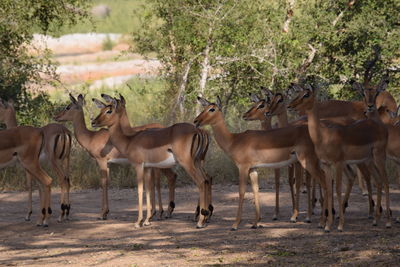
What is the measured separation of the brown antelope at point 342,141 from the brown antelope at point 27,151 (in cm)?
362

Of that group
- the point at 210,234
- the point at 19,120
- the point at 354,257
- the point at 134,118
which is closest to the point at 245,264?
the point at 354,257

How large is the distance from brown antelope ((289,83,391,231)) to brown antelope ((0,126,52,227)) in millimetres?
3621

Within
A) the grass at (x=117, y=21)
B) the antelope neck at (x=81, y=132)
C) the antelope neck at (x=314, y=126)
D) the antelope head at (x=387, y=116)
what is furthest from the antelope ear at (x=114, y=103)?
the grass at (x=117, y=21)

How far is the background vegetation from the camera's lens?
58.9 feet

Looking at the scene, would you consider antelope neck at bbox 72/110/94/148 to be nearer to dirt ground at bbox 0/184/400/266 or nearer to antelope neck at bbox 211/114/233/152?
dirt ground at bbox 0/184/400/266

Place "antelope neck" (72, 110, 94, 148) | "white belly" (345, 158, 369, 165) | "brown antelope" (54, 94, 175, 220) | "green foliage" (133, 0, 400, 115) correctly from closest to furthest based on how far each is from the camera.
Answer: "white belly" (345, 158, 369, 165)
"brown antelope" (54, 94, 175, 220)
"antelope neck" (72, 110, 94, 148)
"green foliage" (133, 0, 400, 115)

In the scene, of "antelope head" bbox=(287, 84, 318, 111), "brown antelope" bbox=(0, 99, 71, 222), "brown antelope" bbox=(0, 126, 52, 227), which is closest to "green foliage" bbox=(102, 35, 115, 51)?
"brown antelope" bbox=(0, 99, 71, 222)

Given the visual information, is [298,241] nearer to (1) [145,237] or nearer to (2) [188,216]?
(1) [145,237]

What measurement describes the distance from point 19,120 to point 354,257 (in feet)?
36.3

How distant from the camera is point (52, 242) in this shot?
10375mm

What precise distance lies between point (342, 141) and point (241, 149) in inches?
53.3

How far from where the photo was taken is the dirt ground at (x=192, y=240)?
28.8ft

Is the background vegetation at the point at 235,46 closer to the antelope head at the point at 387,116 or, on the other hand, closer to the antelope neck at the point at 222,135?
the antelope head at the point at 387,116

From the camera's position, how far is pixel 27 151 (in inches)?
466
